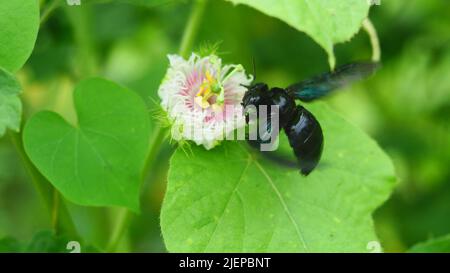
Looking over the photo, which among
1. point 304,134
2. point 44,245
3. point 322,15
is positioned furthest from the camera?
point 44,245

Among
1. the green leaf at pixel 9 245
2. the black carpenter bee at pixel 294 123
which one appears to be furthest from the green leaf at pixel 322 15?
the green leaf at pixel 9 245

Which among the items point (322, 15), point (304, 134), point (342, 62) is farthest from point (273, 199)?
point (342, 62)

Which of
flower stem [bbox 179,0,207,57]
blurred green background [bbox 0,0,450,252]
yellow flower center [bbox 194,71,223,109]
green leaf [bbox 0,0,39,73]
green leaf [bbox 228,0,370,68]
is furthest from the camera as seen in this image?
blurred green background [bbox 0,0,450,252]

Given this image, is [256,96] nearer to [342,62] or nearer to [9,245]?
[9,245]

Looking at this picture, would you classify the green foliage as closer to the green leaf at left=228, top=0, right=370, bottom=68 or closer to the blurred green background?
the green leaf at left=228, top=0, right=370, bottom=68

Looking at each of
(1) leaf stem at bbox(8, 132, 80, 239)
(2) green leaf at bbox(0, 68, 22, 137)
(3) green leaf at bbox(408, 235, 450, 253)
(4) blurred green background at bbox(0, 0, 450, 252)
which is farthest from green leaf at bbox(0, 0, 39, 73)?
(4) blurred green background at bbox(0, 0, 450, 252)
